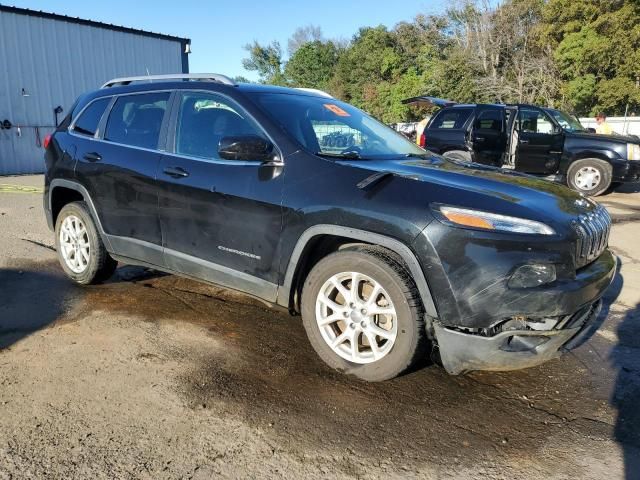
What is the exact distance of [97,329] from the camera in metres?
3.93

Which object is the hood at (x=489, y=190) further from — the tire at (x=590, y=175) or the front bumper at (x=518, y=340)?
the tire at (x=590, y=175)

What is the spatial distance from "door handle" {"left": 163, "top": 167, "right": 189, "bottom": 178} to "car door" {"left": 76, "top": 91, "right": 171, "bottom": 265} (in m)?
0.16

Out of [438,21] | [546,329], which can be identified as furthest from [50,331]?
[438,21]

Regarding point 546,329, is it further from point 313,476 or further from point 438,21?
point 438,21

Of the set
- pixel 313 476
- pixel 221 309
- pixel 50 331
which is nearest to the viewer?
pixel 313 476

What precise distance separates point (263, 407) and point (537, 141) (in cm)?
985

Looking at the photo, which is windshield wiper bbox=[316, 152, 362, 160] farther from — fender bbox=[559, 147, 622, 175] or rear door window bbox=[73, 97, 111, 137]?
fender bbox=[559, 147, 622, 175]

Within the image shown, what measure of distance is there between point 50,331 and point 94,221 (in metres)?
1.11

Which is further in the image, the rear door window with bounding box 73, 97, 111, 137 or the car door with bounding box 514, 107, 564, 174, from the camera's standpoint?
the car door with bounding box 514, 107, 564, 174

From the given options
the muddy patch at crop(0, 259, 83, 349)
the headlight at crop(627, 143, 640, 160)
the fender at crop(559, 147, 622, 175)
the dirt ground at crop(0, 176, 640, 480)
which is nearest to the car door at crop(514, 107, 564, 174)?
the fender at crop(559, 147, 622, 175)

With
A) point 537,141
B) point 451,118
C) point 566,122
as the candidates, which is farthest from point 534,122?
point 451,118

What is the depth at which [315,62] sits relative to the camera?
62.4 metres

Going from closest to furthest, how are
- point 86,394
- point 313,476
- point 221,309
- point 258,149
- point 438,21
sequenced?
1. point 313,476
2. point 86,394
3. point 258,149
4. point 221,309
5. point 438,21

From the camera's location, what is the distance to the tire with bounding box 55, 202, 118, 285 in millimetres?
4689
